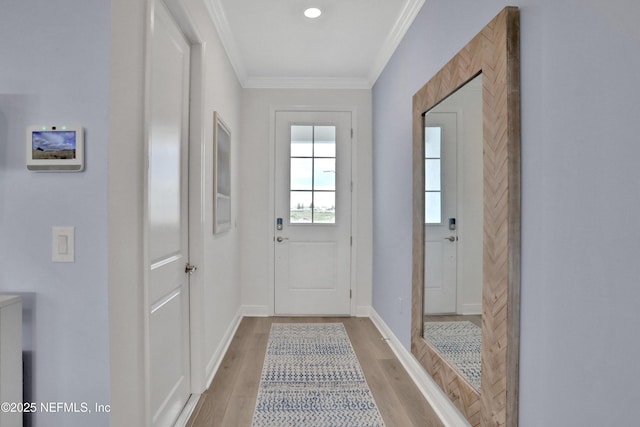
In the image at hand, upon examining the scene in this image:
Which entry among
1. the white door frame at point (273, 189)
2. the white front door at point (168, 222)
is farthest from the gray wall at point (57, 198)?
the white door frame at point (273, 189)

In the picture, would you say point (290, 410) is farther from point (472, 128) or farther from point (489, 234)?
point (472, 128)

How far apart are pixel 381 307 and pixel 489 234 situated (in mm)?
2162

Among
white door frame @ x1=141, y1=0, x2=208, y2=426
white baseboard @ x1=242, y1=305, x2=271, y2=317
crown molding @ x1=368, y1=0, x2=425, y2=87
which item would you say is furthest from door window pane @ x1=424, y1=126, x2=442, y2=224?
white baseboard @ x1=242, y1=305, x2=271, y2=317

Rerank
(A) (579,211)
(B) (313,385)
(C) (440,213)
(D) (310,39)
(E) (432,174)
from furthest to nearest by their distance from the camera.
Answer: (D) (310,39) < (B) (313,385) < (E) (432,174) < (C) (440,213) < (A) (579,211)

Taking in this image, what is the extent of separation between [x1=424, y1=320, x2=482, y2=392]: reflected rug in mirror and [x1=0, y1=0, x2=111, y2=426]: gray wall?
147 cm

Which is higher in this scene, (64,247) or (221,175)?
(221,175)

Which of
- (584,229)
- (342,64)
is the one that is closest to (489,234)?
(584,229)

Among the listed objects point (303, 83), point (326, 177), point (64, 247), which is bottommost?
point (64, 247)

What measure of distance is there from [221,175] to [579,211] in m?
2.42

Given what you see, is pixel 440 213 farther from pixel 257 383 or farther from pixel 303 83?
pixel 303 83

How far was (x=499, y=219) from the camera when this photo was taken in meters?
1.41

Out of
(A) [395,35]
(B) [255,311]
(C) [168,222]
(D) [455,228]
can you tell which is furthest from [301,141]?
(D) [455,228]

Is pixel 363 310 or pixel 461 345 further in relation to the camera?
pixel 363 310

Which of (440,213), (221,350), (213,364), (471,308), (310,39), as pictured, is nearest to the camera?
(471,308)
